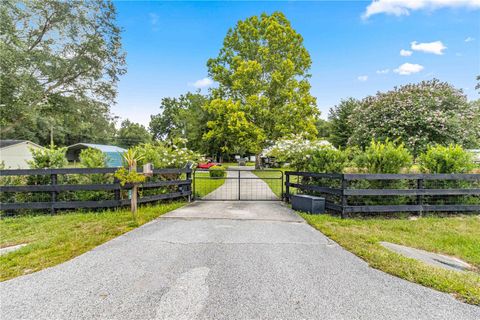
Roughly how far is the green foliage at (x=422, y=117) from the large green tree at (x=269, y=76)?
418 centimetres

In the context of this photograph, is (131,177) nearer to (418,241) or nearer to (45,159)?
(45,159)

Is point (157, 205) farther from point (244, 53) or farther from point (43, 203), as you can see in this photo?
point (244, 53)

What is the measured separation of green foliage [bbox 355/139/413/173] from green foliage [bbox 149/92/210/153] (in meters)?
18.6

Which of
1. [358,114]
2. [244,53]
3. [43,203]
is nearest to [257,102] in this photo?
[244,53]

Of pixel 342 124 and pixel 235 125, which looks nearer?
pixel 235 125

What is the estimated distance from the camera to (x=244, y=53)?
730 inches

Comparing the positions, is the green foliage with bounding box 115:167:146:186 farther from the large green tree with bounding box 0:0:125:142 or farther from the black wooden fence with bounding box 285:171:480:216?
the large green tree with bounding box 0:0:125:142

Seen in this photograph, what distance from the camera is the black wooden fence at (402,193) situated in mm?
5348

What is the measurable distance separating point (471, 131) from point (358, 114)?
6242 millimetres

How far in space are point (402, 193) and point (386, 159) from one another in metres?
0.89

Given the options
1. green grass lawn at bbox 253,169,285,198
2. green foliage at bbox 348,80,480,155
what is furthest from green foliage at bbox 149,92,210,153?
green foliage at bbox 348,80,480,155

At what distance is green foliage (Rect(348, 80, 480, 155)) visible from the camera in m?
13.3

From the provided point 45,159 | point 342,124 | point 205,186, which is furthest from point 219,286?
point 342,124

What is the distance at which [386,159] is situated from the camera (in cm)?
581
